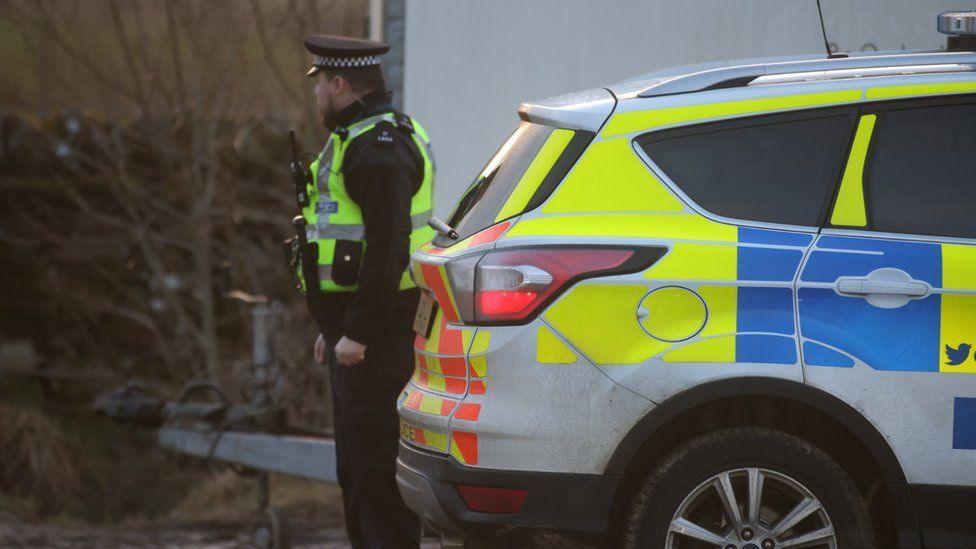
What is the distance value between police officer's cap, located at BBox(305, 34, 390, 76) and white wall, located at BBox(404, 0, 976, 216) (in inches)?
34.2

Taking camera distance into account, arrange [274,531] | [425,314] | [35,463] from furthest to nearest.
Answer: [35,463], [274,531], [425,314]

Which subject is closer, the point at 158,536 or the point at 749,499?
the point at 749,499

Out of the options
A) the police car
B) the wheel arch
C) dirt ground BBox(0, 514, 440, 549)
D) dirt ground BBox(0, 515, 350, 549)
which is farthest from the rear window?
dirt ground BBox(0, 515, 350, 549)

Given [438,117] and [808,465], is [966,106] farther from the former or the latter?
[438,117]

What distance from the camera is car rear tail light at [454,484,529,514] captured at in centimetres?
378

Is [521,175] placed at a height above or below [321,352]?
above

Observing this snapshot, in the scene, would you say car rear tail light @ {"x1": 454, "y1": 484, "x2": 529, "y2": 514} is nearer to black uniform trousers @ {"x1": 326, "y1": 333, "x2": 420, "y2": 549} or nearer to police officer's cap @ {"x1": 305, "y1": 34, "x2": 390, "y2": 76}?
black uniform trousers @ {"x1": 326, "y1": 333, "x2": 420, "y2": 549}

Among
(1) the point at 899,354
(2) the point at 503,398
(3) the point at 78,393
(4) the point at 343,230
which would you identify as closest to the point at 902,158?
(1) the point at 899,354

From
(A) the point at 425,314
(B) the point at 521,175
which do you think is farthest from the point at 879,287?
(A) the point at 425,314

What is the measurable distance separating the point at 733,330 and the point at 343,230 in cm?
173

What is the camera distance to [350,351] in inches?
190

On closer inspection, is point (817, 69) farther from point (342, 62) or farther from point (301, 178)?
point (301, 178)

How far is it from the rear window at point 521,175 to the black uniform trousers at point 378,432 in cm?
81

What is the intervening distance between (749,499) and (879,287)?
0.64m
